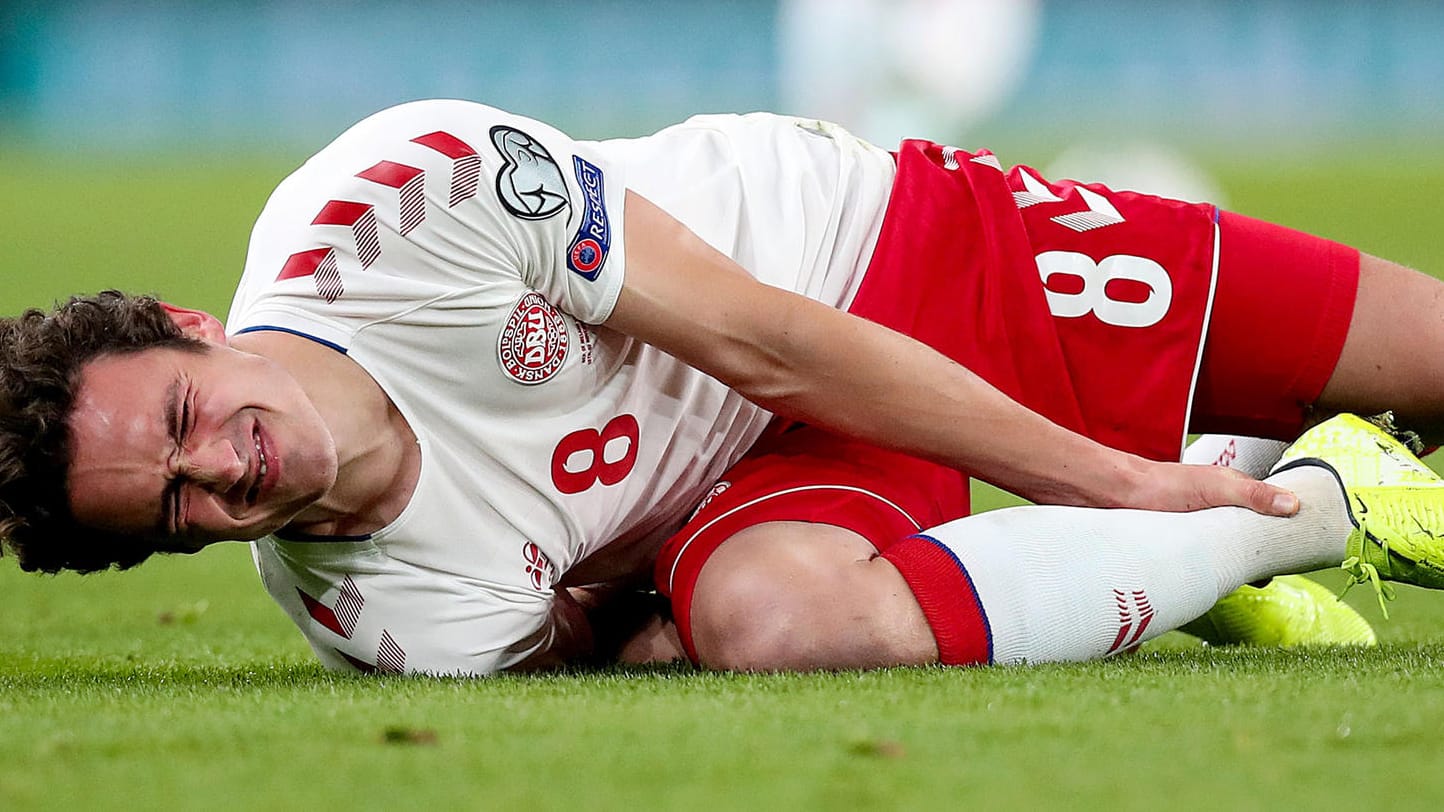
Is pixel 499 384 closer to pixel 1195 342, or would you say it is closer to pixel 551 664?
pixel 551 664

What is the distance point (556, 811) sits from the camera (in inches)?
44.1

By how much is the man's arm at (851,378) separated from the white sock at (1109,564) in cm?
4

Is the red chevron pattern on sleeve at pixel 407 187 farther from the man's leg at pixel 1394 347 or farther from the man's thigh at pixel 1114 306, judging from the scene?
the man's leg at pixel 1394 347

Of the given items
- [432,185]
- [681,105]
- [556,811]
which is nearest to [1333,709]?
[556,811]

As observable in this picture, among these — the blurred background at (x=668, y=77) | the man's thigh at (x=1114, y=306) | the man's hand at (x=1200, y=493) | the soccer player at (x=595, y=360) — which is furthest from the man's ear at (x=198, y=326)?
Result: the blurred background at (x=668, y=77)

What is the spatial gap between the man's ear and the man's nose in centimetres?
14

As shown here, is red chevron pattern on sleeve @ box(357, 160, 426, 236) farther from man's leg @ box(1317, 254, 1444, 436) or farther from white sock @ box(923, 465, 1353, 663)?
man's leg @ box(1317, 254, 1444, 436)

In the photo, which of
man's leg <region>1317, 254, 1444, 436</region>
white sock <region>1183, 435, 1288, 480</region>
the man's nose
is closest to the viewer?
the man's nose

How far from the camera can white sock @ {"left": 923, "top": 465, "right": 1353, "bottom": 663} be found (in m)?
1.71

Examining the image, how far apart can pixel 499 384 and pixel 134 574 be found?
1.81 meters

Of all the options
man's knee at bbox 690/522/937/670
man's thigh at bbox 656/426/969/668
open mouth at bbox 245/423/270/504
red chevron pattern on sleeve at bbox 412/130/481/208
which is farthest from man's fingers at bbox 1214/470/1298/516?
open mouth at bbox 245/423/270/504

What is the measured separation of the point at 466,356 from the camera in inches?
68.9

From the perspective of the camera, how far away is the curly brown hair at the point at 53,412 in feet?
5.22

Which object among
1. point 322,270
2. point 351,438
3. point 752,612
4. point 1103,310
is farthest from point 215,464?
point 1103,310
